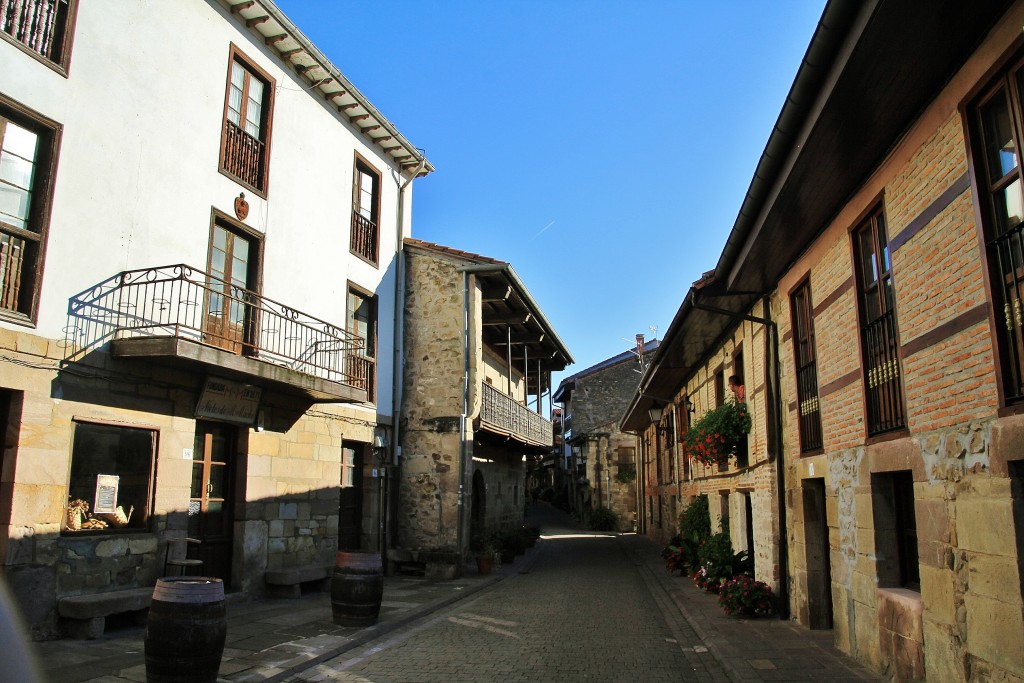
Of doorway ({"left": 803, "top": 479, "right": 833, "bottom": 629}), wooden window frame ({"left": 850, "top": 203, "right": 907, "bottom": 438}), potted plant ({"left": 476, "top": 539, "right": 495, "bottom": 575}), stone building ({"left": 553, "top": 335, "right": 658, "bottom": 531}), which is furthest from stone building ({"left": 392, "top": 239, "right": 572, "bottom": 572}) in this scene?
stone building ({"left": 553, "top": 335, "right": 658, "bottom": 531})

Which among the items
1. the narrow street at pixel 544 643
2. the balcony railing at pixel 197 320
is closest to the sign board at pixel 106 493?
the balcony railing at pixel 197 320

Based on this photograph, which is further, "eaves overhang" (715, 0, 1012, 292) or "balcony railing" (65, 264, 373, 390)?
"balcony railing" (65, 264, 373, 390)

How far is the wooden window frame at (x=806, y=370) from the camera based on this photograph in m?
8.38

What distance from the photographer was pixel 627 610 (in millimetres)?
10898

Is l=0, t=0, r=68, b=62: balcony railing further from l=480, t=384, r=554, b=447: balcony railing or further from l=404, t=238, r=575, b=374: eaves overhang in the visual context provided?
l=480, t=384, r=554, b=447: balcony railing

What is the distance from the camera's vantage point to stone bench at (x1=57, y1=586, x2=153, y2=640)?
743cm

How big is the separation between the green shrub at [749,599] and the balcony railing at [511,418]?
748cm

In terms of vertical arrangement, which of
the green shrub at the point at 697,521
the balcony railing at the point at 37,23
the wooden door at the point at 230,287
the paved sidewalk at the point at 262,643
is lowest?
the paved sidewalk at the point at 262,643

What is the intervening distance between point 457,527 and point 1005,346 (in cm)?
1154

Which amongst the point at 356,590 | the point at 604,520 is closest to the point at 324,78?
the point at 356,590

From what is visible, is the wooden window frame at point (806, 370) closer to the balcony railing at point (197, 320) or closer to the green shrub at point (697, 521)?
the green shrub at point (697, 521)

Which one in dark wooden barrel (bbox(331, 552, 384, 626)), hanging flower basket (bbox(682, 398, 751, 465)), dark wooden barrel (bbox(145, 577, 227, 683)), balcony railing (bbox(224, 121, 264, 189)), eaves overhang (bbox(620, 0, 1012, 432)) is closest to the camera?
eaves overhang (bbox(620, 0, 1012, 432))

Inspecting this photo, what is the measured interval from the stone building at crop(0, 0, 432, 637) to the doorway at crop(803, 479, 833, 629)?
6921 mm

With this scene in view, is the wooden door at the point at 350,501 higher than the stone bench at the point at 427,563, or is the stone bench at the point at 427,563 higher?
the wooden door at the point at 350,501
